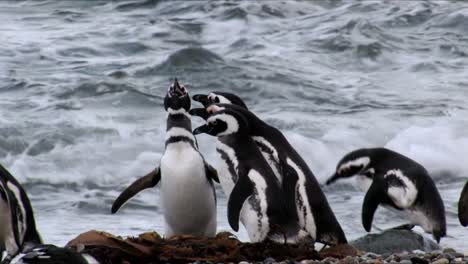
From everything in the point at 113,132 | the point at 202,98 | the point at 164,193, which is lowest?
the point at 113,132

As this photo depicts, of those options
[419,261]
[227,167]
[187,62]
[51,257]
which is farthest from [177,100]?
[187,62]

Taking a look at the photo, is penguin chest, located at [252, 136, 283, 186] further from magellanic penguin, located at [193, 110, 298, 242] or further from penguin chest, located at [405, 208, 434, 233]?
penguin chest, located at [405, 208, 434, 233]

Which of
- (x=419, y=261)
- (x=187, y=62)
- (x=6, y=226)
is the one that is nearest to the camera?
(x=419, y=261)

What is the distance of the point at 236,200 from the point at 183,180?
0.66 metres

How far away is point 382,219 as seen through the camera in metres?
8.03

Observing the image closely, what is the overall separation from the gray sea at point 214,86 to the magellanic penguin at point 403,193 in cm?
77

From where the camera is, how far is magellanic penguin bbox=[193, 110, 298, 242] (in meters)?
5.89

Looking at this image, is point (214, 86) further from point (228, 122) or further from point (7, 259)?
point (7, 259)

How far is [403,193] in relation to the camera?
629 centimetres

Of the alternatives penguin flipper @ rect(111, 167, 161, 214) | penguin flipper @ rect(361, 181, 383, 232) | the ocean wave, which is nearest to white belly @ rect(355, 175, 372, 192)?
penguin flipper @ rect(361, 181, 383, 232)

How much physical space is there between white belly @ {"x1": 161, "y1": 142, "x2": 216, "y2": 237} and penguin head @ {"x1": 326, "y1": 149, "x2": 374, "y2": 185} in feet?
2.33

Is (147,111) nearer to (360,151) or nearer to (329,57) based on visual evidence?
(329,57)

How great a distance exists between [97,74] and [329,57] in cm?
271

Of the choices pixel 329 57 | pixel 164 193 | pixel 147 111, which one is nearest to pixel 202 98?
pixel 164 193
